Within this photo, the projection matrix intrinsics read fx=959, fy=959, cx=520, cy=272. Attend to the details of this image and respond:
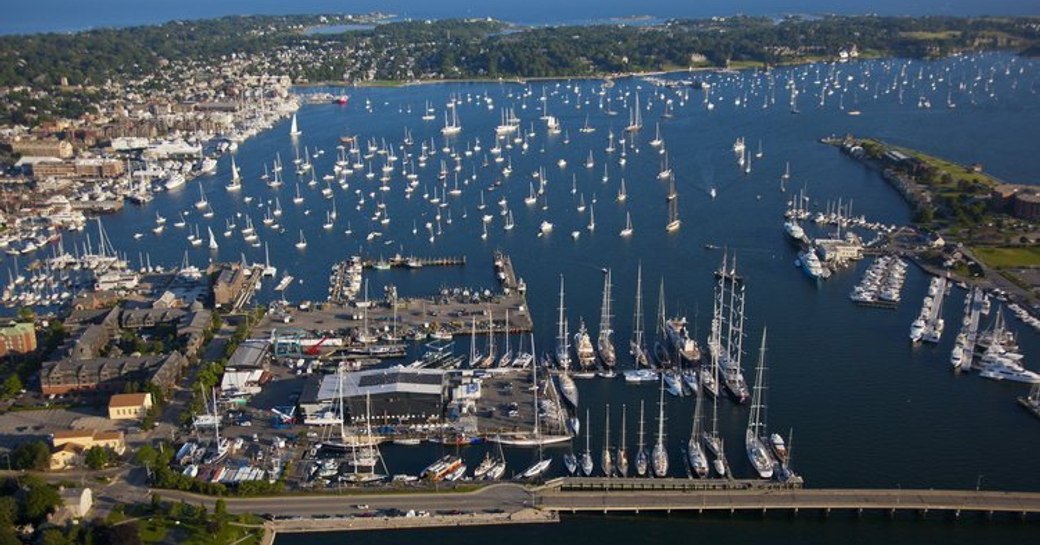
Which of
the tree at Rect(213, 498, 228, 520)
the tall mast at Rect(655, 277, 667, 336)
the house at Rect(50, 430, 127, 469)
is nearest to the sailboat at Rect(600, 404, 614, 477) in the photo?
the tall mast at Rect(655, 277, 667, 336)

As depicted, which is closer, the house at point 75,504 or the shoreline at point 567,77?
the house at point 75,504

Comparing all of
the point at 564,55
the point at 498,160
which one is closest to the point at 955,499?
the point at 498,160

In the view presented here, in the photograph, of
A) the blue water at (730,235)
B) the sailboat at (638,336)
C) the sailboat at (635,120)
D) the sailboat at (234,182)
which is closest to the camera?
the blue water at (730,235)

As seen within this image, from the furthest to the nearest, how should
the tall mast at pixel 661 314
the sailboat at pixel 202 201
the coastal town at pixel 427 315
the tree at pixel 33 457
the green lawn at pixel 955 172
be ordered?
the sailboat at pixel 202 201 < the green lawn at pixel 955 172 < the tall mast at pixel 661 314 < the tree at pixel 33 457 < the coastal town at pixel 427 315

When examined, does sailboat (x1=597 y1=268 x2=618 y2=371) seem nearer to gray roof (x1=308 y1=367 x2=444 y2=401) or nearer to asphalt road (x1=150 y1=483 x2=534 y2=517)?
gray roof (x1=308 y1=367 x2=444 y2=401)

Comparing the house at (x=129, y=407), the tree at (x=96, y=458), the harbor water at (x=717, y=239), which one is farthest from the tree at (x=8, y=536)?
the harbor water at (x=717, y=239)

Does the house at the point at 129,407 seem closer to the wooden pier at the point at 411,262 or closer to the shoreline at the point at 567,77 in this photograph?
the wooden pier at the point at 411,262
